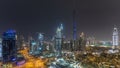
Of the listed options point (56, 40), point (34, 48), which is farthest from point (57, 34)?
point (34, 48)

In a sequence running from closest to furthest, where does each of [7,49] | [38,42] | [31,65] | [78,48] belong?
[31,65] → [7,49] → [78,48] → [38,42]

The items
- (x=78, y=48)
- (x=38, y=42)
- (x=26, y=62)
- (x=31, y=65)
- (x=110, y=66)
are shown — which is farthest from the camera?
(x=38, y=42)

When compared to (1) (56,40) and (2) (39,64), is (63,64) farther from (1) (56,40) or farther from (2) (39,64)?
(1) (56,40)

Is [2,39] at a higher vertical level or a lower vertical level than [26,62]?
higher

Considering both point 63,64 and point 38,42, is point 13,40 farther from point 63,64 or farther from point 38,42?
point 38,42

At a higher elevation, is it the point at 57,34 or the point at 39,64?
the point at 57,34

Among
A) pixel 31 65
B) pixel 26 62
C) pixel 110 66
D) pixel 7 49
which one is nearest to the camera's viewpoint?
pixel 110 66

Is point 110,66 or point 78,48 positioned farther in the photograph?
point 78,48

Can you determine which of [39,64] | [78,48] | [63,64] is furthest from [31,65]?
[78,48]

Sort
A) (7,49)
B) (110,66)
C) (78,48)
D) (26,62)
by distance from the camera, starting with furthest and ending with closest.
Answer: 1. (78,48)
2. (7,49)
3. (26,62)
4. (110,66)
